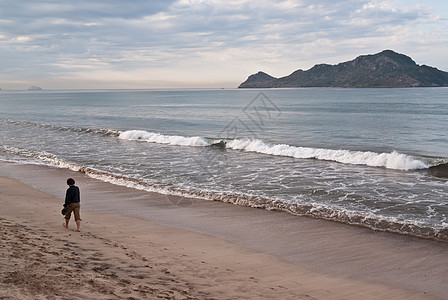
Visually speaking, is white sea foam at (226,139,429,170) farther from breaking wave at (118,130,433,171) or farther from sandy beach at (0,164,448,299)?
sandy beach at (0,164,448,299)

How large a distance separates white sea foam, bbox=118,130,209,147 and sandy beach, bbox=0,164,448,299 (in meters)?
16.3

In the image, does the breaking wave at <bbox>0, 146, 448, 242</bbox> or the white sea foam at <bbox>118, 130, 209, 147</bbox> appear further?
the white sea foam at <bbox>118, 130, 209, 147</bbox>

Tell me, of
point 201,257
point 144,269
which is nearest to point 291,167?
point 201,257

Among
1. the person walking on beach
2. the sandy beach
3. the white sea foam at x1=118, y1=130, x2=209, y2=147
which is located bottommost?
the sandy beach

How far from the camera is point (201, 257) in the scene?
317 inches

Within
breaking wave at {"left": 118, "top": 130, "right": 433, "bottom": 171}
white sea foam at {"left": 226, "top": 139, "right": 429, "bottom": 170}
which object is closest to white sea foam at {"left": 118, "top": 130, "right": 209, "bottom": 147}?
breaking wave at {"left": 118, "top": 130, "right": 433, "bottom": 171}

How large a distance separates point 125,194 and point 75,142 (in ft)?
55.6

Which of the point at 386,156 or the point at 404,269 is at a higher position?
the point at 386,156

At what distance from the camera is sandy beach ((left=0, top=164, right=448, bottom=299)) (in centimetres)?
586

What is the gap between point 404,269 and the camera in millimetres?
7824

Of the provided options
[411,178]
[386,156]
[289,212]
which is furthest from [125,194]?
[386,156]

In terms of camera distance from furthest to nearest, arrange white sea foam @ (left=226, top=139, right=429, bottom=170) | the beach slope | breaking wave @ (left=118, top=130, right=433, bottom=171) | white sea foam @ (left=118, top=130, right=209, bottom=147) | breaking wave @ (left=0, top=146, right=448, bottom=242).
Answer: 1. white sea foam @ (left=118, top=130, right=209, bottom=147)
2. breaking wave @ (left=118, top=130, right=433, bottom=171)
3. white sea foam @ (left=226, top=139, right=429, bottom=170)
4. breaking wave @ (left=0, top=146, right=448, bottom=242)
5. the beach slope

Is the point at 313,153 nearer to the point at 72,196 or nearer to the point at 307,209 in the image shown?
the point at 307,209

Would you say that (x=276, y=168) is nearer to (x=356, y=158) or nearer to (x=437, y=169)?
(x=356, y=158)
